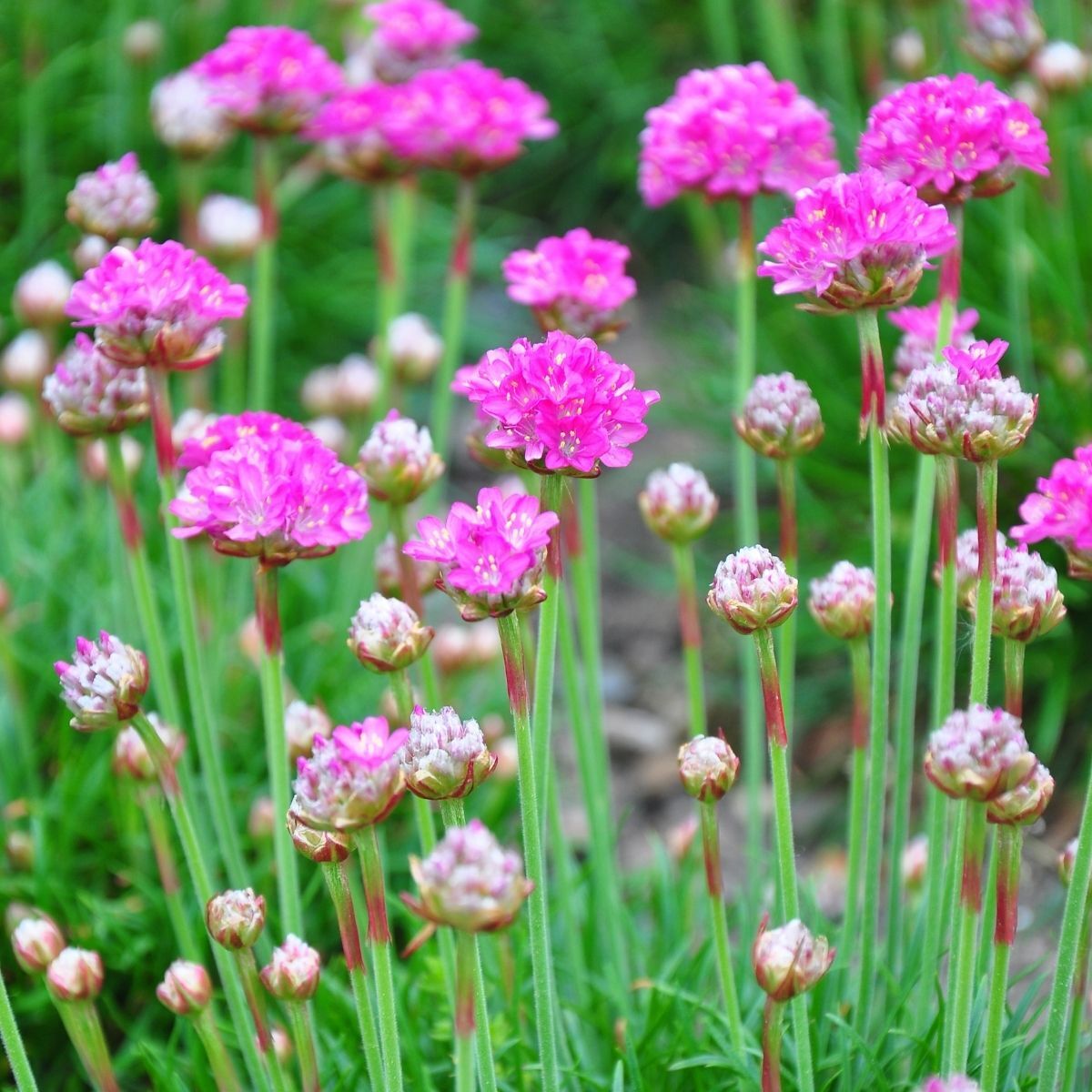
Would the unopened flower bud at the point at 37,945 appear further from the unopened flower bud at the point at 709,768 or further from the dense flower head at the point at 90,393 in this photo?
the unopened flower bud at the point at 709,768

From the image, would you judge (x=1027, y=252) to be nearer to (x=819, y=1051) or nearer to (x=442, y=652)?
(x=442, y=652)

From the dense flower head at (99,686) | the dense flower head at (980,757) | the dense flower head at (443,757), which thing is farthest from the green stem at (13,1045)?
the dense flower head at (980,757)

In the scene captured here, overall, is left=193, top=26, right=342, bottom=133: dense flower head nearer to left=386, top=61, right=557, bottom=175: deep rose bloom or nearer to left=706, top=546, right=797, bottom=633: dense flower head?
left=386, top=61, right=557, bottom=175: deep rose bloom

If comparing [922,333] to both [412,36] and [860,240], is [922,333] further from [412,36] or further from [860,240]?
[412,36]

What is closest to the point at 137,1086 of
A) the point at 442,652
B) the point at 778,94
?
the point at 442,652

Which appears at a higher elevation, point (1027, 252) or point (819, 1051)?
point (1027, 252)

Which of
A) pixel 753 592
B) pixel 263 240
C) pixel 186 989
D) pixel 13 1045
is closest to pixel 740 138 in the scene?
pixel 753 592

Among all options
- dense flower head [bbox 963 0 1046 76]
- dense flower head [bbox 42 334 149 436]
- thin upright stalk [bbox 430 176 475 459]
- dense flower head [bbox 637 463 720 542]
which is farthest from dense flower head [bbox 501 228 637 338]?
dense flower head [bbox 963 0 1046 76]
